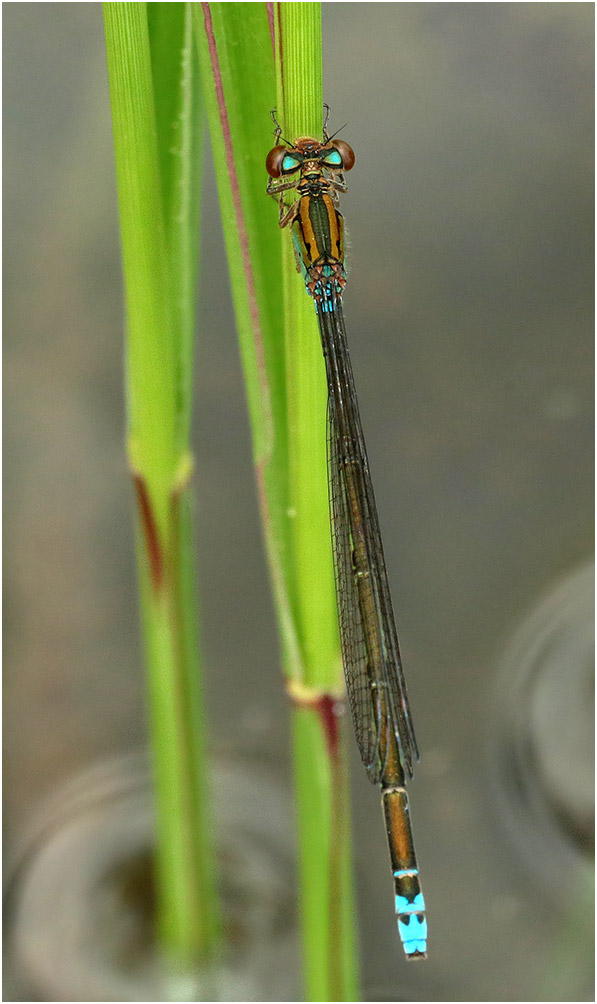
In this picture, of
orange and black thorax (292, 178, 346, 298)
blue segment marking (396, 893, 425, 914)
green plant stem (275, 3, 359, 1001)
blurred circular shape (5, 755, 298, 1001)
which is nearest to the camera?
green plant stem (275, 3, 359, 1001)

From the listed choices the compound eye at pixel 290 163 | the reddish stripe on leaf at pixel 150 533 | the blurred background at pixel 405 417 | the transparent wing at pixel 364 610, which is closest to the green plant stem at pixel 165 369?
the reddish stripe on leaf at pixel 150 533

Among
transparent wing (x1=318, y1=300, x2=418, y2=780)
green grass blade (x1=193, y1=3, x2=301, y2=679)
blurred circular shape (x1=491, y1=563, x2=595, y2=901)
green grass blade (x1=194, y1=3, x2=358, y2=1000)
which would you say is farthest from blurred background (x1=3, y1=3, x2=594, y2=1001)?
green grass blade (x1=193, y1=3, x2=301, y2=679)

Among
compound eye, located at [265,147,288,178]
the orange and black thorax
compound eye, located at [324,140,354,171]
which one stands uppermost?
compound eye, located at [324,140,354,171]

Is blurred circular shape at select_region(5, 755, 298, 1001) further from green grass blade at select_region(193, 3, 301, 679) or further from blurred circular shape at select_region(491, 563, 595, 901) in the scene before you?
green grass blade at select_region(193, 3, 301, 679)

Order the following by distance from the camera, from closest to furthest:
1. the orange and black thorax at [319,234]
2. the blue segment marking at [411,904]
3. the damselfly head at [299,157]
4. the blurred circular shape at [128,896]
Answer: the damselfly head at [299,157], the orange and black thorax at [319,234], the blue segment marking at [411,904], the blurred circular shape at [128,896]

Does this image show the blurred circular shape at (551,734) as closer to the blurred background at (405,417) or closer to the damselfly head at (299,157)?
the blurred background at (405,417)

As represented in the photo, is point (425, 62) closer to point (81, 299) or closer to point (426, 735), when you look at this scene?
point (81, 299)

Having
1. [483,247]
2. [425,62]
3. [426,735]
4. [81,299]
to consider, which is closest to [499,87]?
[425,62]
